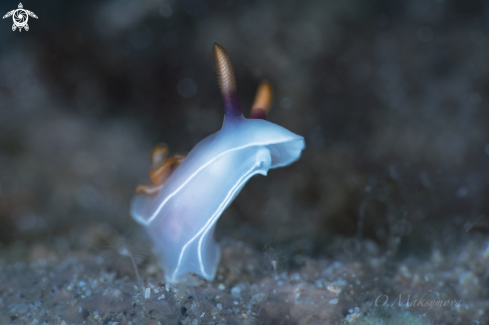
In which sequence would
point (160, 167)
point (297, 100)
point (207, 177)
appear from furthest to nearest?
point (297, 100), point (160, 167), point (207, 177)

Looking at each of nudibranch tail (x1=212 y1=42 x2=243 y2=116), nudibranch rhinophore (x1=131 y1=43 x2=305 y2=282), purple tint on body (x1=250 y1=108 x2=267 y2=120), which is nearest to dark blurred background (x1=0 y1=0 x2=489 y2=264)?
nudibranch rhinophore (x1=131 y1=43 x2=305 y2=282)

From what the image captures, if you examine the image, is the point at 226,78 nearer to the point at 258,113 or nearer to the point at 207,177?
the point at 258,113

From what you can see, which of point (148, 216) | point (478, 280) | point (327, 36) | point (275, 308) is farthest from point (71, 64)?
point (478, 280)

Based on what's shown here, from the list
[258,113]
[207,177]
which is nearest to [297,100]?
[258,113]

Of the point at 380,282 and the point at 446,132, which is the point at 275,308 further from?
the point at 446,132

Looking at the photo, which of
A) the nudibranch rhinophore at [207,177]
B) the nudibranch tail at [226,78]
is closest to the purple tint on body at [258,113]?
the nudibranch rhinophore at [207,177]
